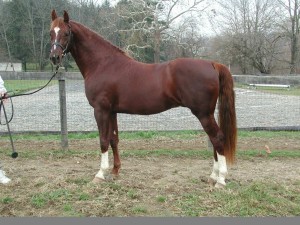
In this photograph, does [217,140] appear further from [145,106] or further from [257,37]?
[257,37]

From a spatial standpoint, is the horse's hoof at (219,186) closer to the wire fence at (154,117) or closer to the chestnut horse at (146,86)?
the chestnut horse at (146,86)

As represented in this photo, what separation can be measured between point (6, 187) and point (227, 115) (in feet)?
10.2

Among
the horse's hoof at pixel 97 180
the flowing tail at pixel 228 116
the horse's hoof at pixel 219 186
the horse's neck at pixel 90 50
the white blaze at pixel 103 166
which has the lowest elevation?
the horse's hoof at pixel 219 186

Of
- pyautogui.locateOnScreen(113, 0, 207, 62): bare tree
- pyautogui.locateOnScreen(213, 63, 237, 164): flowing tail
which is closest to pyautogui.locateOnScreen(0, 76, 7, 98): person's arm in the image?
pyautogui.locateOnScreen(213, 63, 237, 164): flowing tail

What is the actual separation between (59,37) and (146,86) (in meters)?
1.35

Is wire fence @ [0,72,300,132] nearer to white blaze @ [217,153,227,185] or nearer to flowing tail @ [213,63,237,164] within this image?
flowing tail @ [213,63,237,164]

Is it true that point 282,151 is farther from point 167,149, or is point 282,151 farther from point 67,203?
point 67,203

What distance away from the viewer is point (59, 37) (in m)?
4.41

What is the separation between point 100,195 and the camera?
394 centimetres

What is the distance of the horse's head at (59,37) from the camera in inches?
172

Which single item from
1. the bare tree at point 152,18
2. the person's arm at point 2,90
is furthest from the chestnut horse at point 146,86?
the bare tree at point 152,18

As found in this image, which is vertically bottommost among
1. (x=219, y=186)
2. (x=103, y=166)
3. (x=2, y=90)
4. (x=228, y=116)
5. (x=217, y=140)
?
(x=219, y=186)

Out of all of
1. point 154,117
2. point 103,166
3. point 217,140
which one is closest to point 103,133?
point 103,166

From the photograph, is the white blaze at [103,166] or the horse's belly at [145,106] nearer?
the horse's belly at [145,106]
